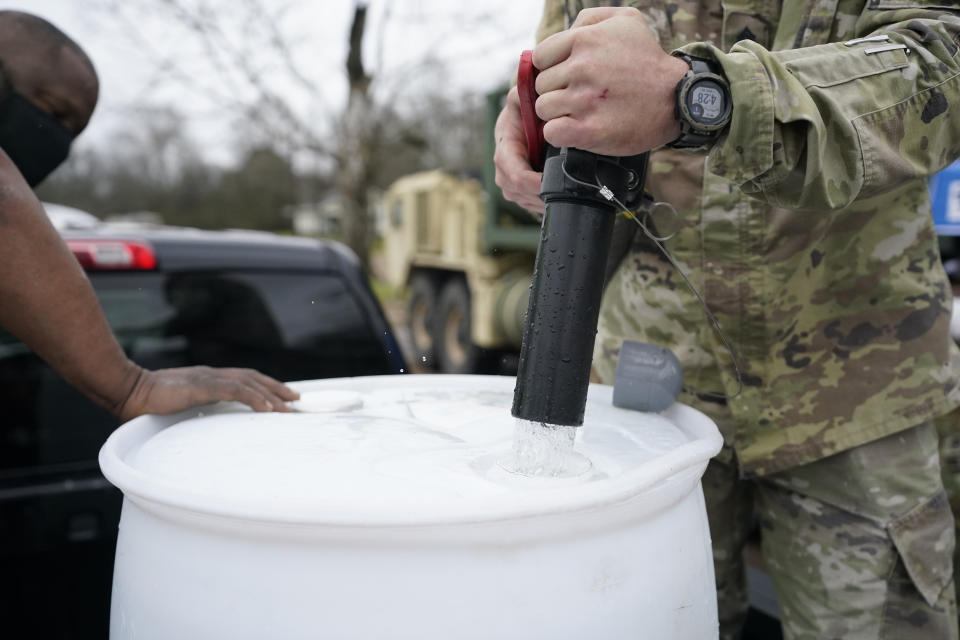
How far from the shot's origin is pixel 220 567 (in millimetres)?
727

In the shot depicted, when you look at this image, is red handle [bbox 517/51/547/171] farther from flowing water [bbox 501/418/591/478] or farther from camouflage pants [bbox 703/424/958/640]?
camouflage pants [bbox 703/424/958/640]

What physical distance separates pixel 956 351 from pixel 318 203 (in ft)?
125

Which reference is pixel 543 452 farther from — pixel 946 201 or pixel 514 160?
pixel 946 201

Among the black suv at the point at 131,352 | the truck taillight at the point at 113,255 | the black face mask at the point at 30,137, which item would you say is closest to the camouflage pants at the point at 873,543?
the black suv at the point at 131,352

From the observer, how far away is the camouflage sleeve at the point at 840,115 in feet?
2.53

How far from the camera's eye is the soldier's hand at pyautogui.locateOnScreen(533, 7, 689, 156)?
2.40ft

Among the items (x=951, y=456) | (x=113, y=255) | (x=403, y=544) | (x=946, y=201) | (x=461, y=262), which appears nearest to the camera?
(x=403, y=544)

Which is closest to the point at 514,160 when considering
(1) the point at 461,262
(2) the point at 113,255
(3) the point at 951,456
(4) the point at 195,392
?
(4) the point at 195,392

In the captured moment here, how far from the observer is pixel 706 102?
754 mm

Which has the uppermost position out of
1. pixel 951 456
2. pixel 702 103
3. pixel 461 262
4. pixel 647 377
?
pixel 702 103

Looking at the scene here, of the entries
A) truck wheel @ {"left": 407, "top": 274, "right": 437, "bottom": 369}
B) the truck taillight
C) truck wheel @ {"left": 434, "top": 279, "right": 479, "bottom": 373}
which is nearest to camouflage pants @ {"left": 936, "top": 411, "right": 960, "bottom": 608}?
the truck taillight

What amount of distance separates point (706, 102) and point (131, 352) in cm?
172

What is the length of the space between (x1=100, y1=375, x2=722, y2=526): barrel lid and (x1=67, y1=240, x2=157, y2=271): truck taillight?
0.86 m

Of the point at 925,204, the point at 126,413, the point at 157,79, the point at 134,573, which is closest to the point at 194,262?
the point at 126,413
